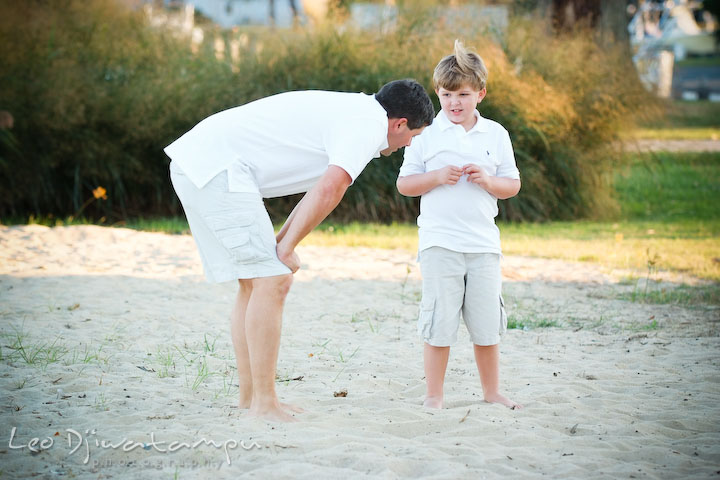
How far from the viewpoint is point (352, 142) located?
3311mm

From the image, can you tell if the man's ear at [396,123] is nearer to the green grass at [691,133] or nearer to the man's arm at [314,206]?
the man's arm at [314,206]

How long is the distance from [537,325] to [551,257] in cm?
291

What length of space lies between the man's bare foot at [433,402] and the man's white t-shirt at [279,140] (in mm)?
1169

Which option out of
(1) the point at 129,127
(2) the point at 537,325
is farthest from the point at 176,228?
(2) the point at 537,325

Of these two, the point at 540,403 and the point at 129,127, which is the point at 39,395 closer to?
the point at 540,403

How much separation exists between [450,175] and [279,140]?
797mm

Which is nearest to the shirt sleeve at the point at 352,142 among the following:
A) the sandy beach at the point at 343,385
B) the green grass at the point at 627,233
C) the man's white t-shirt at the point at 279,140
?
the man's white t-shirt at the point at 279,140

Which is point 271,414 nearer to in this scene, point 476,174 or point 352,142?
point 352,142

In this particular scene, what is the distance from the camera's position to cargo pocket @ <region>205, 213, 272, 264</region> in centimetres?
335

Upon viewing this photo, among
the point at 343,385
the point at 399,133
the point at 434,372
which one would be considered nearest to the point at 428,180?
the point at 399,133

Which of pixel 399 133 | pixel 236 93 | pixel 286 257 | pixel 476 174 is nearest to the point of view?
pixel 286 257

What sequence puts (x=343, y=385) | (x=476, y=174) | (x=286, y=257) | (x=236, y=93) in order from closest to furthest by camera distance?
(x=286, y=257) → (x=476, y=174) → (x=343, y=385) → (x=236, y=93)

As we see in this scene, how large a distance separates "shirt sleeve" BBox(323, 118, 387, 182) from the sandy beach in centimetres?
109

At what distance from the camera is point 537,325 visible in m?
5.65
